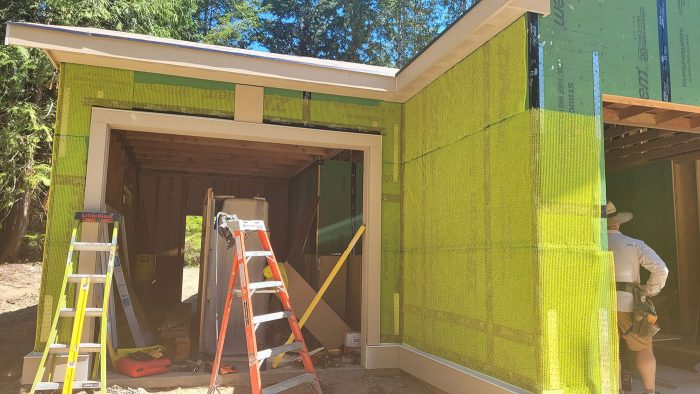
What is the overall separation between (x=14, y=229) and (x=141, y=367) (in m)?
9.12

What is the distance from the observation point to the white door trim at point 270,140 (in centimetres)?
487

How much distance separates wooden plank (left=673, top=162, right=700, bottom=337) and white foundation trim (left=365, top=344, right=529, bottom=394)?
4083 mm

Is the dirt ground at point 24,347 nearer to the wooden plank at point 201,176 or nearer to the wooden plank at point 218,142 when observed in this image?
the wooden plank at point 218,142

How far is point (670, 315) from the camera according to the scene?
6914mm

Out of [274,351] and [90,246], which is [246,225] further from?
[90,246]

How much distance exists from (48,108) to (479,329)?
10999 millimetres

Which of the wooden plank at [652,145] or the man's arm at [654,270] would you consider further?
the wooden plank at [652,145]

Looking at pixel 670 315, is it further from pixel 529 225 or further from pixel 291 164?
pixel 291 164

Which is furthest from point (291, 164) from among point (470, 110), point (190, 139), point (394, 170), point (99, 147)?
point (470, 110)

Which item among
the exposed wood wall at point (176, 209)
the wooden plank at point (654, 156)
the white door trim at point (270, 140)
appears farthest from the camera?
the exposed wood wall at point (176, 209)

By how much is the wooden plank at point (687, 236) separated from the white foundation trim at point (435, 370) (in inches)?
161

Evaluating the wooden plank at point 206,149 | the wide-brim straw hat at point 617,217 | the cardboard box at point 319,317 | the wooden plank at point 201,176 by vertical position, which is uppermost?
the wooden plank at point 206,149

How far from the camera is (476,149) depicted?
4.37m

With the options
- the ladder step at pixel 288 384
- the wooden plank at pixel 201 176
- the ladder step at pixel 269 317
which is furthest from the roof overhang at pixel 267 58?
the wooden plank at pixel 201 176
